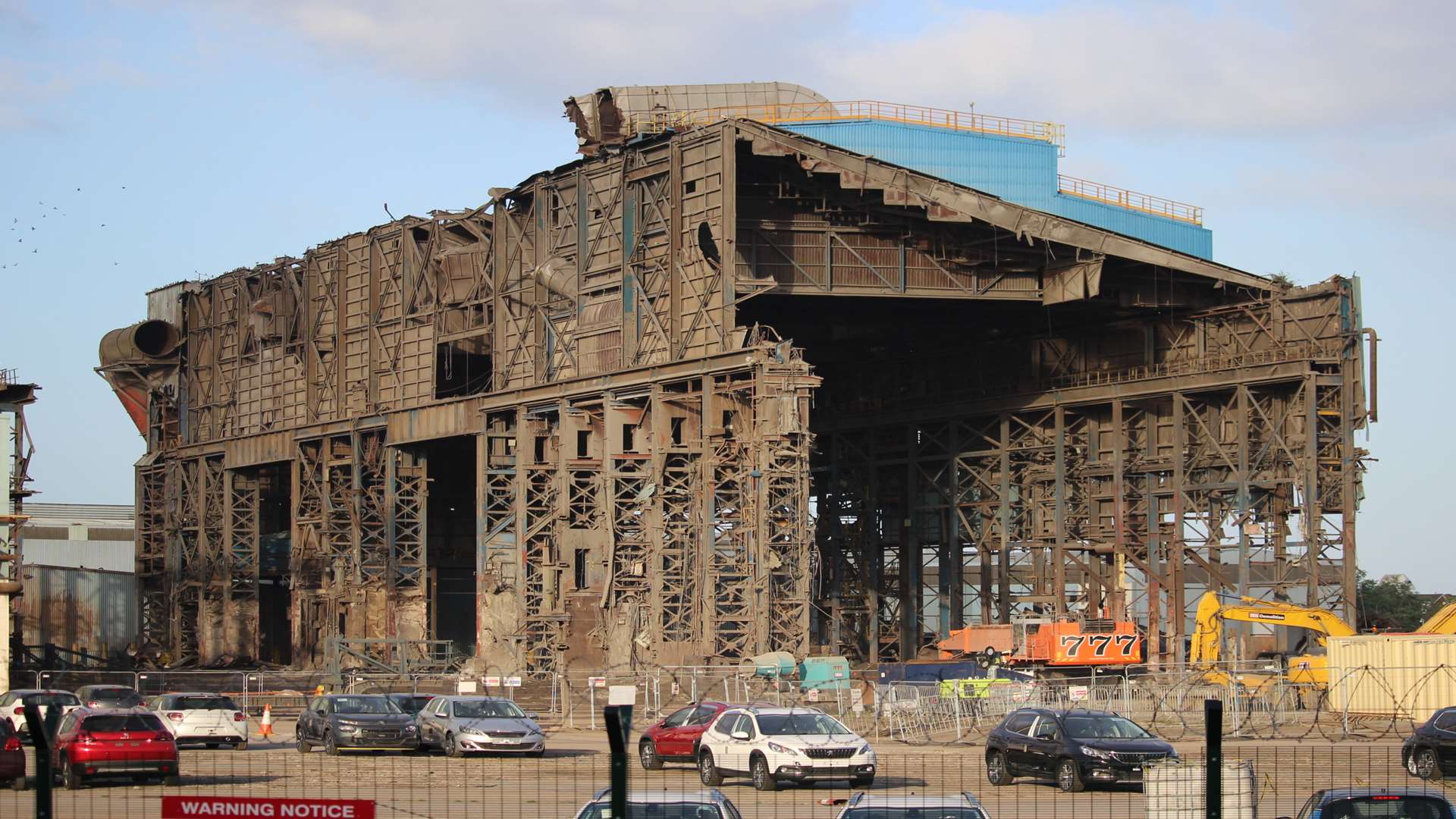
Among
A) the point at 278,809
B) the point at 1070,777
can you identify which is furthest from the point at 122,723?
the point at 278,809

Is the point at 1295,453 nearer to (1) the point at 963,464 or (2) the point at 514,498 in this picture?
(1) the point at 963,464

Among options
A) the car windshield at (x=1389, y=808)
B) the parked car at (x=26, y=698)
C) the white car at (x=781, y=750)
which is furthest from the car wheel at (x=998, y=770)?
the parked car at (x=26, y=698)

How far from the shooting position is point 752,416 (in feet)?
171

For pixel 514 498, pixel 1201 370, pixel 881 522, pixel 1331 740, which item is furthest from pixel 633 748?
pixel 881 522

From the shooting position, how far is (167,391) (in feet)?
271

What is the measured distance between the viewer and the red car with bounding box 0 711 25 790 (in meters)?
28.5

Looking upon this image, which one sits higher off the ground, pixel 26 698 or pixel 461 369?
pixel 461 369

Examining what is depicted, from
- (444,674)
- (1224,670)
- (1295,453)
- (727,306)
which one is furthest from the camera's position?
(444,674)

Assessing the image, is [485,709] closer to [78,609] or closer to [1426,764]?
[1426,764]

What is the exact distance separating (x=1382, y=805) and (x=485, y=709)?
66.5ft

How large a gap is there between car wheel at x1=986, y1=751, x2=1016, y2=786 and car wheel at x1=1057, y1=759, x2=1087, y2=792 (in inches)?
50.3

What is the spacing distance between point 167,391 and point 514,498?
97.1ft

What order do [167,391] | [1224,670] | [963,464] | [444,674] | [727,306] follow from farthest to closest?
[167,391] → [963,464] → [444,674] → [727,306] → [1224,670]

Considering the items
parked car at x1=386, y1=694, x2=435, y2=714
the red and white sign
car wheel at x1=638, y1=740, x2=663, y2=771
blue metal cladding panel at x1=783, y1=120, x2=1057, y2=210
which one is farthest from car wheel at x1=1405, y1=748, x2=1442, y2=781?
blue metal cladding panel at x1=783, y1=120, x2=1057, y2=210
